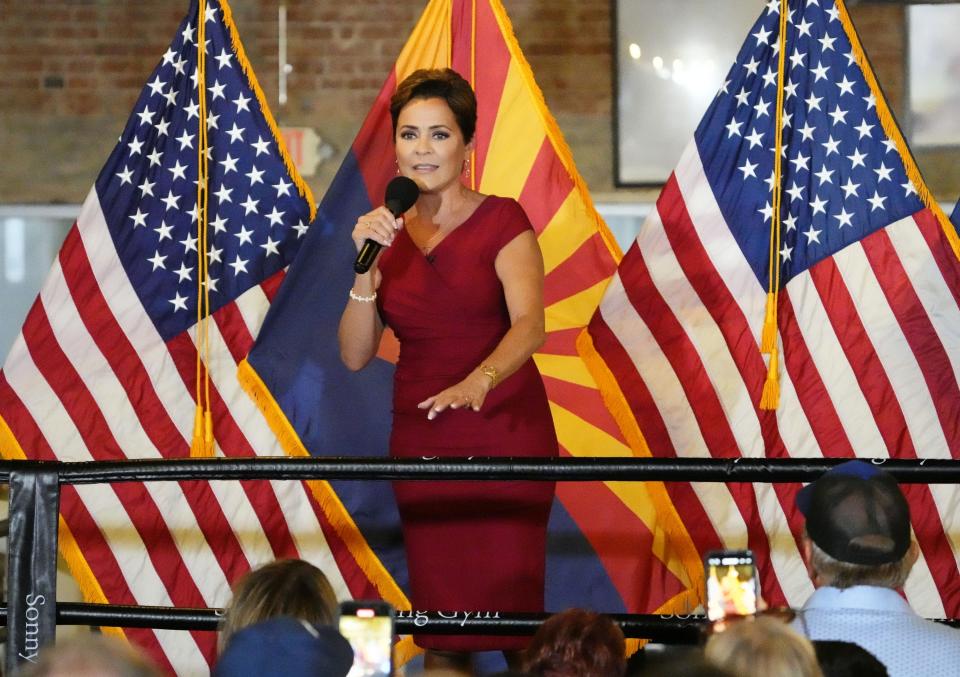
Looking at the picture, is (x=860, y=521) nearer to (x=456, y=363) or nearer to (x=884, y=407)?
(x=456, y=363)

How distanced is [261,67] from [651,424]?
8.89ft

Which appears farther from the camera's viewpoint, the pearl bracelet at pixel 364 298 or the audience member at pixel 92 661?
the pearl bracelet at pixel 364 298

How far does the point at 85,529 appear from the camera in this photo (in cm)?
390

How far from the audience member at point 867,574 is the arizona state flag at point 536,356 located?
1582 mm

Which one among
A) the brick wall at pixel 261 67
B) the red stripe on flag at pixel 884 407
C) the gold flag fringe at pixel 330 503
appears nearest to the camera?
the red stripe on flag at pixel 884 407

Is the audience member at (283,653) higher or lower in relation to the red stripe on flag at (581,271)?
lower

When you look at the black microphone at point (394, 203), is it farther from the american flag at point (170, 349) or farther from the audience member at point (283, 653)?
the audience member at point (283, 653)

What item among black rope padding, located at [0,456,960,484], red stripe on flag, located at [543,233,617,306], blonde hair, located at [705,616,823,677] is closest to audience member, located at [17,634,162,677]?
blonde hair, located at [705,616,823,677]

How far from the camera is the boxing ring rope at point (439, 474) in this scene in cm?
252

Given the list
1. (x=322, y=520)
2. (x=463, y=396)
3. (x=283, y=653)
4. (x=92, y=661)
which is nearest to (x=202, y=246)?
(x=322, y=520)

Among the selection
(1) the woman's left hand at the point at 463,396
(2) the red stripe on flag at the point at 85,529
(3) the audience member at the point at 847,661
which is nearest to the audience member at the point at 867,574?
(3) the audience member at the point at 847,661

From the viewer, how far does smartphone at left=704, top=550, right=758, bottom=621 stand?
2.11 meters

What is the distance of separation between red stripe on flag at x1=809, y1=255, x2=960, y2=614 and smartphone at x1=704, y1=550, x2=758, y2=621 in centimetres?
152

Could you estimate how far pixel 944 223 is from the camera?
3.59 metres
